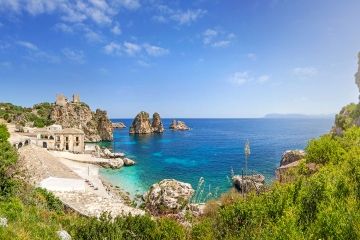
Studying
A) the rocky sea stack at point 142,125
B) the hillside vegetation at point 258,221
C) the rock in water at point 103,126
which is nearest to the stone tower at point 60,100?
the rock in water at point 103,126

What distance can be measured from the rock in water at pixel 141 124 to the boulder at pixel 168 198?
105284 millimetres

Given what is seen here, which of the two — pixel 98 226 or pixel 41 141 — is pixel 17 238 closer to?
pixel 98 226

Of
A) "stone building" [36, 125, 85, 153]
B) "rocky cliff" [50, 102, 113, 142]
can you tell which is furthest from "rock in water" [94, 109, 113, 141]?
"stone building" [36, 125, 85, 153]

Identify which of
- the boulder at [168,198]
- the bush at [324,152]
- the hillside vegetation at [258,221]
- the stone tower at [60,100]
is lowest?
the boulder at [168,198]

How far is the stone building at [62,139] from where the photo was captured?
2896 inches

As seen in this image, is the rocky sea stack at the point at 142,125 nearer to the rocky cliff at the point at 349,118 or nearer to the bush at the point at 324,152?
the rocky cliff at the point at 349,118

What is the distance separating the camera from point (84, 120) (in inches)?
4498

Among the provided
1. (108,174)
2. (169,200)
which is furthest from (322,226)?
(108,174)

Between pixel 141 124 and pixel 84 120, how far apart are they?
34.2 metres

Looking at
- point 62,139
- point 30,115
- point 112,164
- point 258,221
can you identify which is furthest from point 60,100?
point 258,221

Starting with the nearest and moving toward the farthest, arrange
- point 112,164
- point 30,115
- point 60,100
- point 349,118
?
point 349,118 → point 112,164 → point 30,115 → point 60,100

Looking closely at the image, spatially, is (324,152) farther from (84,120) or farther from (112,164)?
(84,120)

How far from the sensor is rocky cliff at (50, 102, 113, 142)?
4407 inches

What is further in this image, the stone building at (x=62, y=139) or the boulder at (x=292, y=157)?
the stone building at (x=62, y=139)
